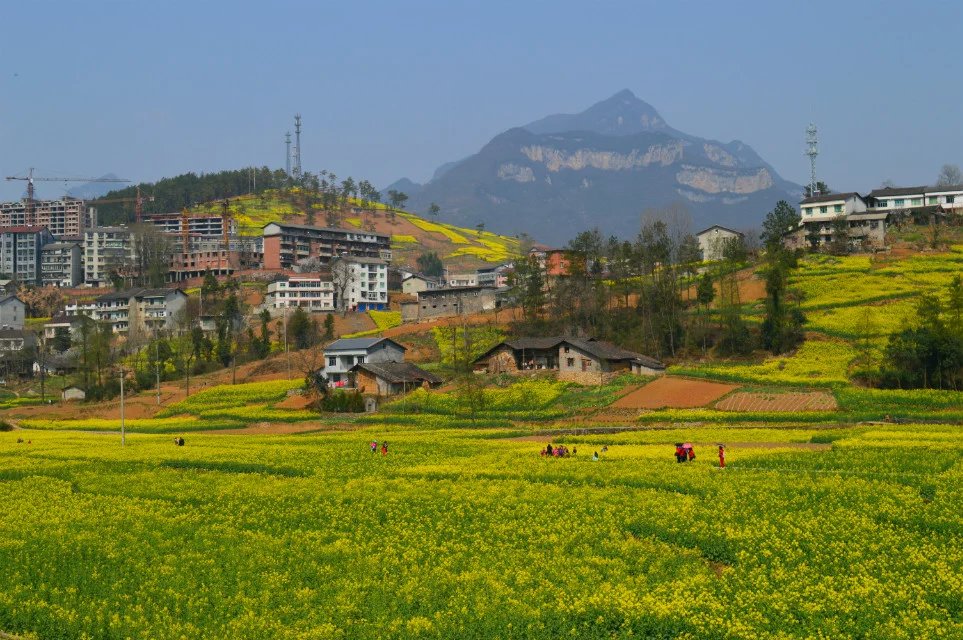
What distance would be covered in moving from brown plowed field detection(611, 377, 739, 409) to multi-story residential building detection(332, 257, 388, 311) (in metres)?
69.0

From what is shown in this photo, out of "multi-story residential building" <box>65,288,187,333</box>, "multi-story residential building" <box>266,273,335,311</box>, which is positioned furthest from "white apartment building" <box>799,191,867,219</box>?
"multi-story residential building" <box>65,288,187,333</box>

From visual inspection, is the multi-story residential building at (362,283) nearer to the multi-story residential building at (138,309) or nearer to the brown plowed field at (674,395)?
→ the multi-story residential building at (138,309)

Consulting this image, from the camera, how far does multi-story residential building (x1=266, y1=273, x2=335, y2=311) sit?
127 metres

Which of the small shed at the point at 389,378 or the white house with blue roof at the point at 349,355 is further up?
the white house with blue roof at the point at 349,355

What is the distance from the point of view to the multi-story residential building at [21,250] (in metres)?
175

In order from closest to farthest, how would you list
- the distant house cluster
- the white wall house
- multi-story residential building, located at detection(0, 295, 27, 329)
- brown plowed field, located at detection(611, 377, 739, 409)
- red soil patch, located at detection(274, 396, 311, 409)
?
brown plowed field, located at detection(611, 377, 739, 409)
red soil patch, located at detection(274, 396, 311, 409)
the distant house cluster
the white wall house
multi-story residential building, located at detection(0, 295, 27, 329)

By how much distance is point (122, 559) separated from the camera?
24.6 meters

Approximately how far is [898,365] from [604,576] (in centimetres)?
4823

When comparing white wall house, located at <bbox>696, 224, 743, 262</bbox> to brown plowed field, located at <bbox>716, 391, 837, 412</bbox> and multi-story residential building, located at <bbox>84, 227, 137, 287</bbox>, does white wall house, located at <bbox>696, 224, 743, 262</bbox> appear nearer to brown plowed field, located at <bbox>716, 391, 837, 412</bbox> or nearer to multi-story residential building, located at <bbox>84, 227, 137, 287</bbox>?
brown plowed field, located at <bbox>716, 391, 837, 412</bbox>

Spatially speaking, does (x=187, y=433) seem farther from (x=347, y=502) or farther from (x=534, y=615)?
(x=534, y=615)

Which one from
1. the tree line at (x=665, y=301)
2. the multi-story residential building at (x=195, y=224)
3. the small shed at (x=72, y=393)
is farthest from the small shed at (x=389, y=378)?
the multi-story residential building at (x=195, y=224)

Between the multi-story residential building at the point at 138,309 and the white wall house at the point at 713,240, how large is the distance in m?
69.7

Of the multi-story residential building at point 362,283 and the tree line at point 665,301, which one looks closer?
the tree line at point 665,301

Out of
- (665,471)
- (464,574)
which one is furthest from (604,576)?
(665,471)
